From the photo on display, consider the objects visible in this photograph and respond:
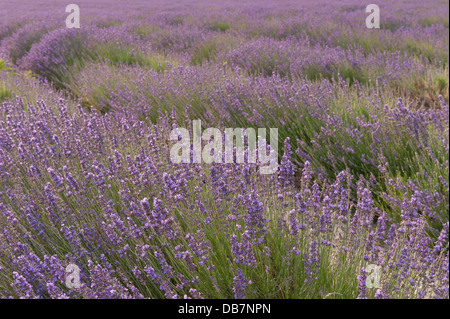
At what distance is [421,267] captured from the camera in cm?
139

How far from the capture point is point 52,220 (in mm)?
1752

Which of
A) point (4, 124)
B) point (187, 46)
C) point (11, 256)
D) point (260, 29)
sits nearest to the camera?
point (11, 256)

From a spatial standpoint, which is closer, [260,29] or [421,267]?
[421,267]

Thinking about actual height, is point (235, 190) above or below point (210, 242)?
above

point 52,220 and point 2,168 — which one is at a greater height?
point 2,168

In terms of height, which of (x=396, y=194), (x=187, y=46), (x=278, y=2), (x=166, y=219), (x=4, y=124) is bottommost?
(x=396, y=194)

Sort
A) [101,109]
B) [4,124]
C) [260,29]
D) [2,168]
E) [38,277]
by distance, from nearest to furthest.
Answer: [38,277] → [2,168] → [4,124] → [101,109] → [260,29]

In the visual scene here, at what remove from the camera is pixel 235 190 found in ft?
5.47

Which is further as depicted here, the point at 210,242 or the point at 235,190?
the point at 235,190

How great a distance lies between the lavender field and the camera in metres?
1.44

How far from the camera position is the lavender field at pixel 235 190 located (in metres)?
1.44

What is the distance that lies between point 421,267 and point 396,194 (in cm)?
103

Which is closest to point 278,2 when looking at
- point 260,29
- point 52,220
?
point 260,29

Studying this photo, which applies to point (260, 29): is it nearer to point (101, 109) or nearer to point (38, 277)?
point (101, 109)
